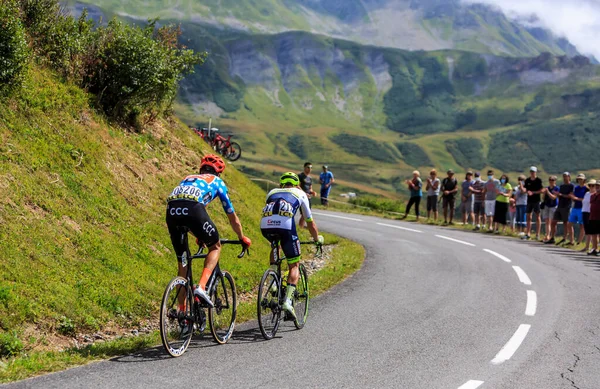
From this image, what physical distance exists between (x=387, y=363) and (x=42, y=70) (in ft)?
31.5

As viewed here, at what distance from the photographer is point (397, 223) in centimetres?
2605

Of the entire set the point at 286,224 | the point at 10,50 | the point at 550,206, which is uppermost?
the point at 10,50

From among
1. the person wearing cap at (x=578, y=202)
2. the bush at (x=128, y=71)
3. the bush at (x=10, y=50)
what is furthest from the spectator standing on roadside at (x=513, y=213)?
the bush at (x=10, y=50)

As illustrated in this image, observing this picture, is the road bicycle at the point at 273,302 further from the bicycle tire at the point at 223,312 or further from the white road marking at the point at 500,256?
the white road marking at the point at 500,256

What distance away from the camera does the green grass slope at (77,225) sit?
763cm

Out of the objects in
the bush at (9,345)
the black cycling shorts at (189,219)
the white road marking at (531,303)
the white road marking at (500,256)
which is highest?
the black cycling shorts at (189,219)

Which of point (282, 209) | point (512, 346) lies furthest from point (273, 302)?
point (512, 346)

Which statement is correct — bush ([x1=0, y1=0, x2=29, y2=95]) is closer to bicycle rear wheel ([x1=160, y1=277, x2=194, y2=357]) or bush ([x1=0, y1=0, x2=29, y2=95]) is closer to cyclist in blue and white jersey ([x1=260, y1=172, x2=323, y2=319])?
cyclist in blue and white jersey ([x1=260, y1=172, x2=323, y2=319])

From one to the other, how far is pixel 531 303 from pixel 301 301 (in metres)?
4.23

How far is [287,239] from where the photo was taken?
27.7 feet

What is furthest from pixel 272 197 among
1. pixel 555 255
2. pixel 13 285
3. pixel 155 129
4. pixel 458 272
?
pixel 555 255

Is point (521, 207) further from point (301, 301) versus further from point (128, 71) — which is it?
point (301, 301)

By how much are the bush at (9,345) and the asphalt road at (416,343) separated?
81 cm

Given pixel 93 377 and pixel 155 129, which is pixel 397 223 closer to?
pixel 155 129
